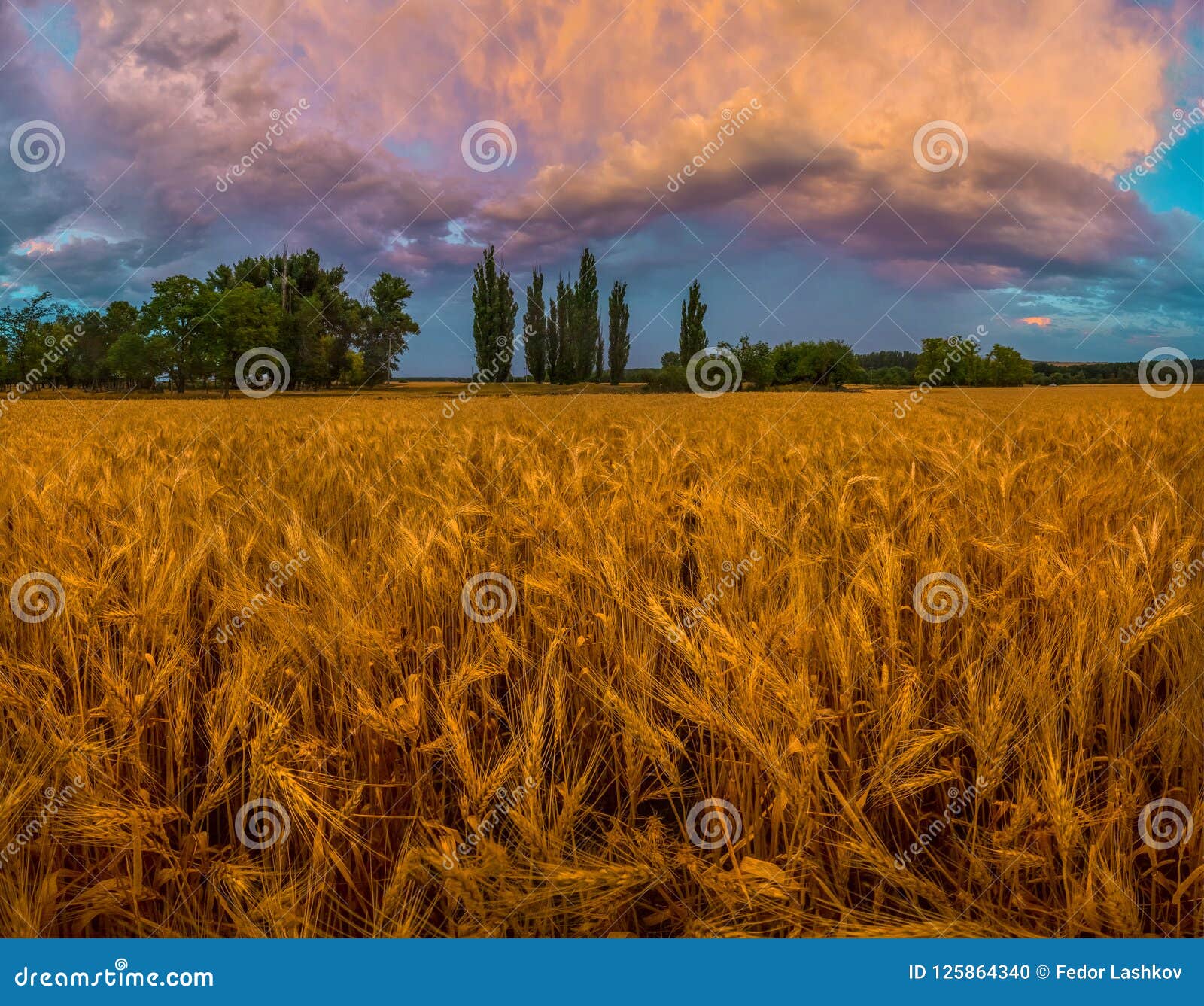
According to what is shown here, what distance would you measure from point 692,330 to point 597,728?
4975 centimetres

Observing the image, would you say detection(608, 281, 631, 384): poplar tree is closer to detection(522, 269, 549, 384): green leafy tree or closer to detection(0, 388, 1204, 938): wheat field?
detection(522, 269, 549, 384): green leafy tree

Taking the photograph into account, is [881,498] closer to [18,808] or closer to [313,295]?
[18,808]

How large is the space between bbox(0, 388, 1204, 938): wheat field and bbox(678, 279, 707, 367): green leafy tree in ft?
157

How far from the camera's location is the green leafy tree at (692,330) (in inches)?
1880

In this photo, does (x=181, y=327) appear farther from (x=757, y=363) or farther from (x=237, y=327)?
(x=757, y=363)

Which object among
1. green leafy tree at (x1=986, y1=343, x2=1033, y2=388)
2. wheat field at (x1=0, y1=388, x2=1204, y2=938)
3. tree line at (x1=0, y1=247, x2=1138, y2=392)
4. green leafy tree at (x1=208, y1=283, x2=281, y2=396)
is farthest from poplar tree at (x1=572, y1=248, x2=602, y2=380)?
wheat field at (x1=0, y1=388, x2=1204, y2=938)

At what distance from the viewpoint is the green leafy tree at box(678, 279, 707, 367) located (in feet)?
157

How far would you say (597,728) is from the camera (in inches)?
56.7

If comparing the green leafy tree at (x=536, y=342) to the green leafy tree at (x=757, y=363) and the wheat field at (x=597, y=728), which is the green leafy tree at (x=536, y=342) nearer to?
the green leafy tree at (x=757, y=363)

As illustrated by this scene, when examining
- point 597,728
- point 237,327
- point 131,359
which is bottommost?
point 597,728

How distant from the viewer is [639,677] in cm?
140

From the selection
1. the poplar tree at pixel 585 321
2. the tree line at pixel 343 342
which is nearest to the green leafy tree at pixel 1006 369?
the tree line at pixel 343 342

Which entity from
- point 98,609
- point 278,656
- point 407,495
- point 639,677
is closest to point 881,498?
point 639,677

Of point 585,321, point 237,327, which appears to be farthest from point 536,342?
point 237,327
